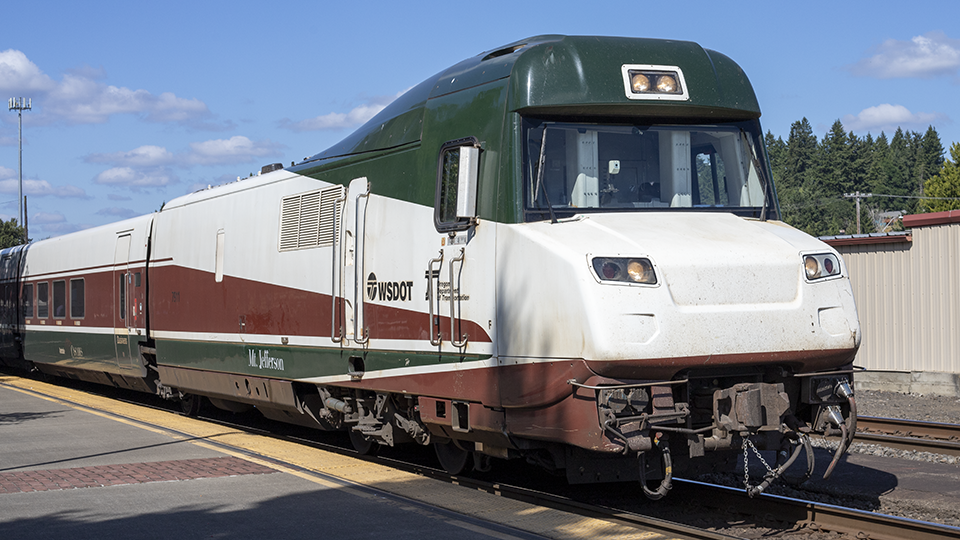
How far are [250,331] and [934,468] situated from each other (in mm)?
7843

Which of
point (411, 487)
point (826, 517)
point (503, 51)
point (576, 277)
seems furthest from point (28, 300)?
point (826, 517)

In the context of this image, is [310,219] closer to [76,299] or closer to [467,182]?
[467,182]

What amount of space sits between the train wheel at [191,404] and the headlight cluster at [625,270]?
33.2 feet

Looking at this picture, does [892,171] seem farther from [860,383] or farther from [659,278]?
[659,278]

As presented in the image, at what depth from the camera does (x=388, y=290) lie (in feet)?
29.5

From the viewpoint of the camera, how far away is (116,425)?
502 inches

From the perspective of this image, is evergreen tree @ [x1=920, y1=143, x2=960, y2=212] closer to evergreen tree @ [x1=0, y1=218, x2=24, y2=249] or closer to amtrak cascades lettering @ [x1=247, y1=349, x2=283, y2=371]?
evergreen tree @ [x1=0, y1=218, x2=24, y2=249]

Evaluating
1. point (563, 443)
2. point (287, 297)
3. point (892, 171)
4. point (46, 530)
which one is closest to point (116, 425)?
point (287, 297)

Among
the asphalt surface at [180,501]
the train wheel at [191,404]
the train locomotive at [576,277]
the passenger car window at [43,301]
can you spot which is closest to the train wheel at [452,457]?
the train locomotive at [576,277]

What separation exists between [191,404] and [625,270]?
1043 cm

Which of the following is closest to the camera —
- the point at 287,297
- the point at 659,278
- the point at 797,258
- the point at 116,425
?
the point at 659,278

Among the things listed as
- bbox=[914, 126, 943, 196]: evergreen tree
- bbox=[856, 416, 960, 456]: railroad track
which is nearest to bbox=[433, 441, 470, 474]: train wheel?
bbox=[856, 416, 960, 456]: railroad track

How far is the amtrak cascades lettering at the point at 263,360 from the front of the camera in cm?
1120

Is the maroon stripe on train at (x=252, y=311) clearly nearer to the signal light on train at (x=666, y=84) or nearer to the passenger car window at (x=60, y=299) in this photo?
the signal light on train at (x=666, y=84)
